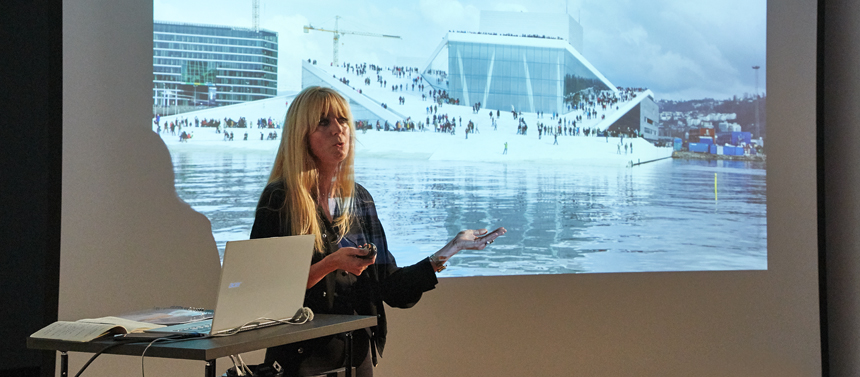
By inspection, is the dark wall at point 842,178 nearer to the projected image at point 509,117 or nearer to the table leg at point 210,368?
the projected image at point 509,117

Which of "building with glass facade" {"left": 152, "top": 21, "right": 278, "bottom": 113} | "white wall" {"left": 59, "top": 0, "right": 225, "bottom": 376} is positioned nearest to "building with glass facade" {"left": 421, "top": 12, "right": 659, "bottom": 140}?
"building with glass facade" {"left": 152, "top": 21, "right": 278, "bottom": 113}

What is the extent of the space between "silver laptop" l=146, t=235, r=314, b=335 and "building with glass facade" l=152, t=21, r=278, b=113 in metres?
1.86

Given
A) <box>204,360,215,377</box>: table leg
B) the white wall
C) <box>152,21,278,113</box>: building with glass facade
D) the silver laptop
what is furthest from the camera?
<box>152,21,278,113</box>: building with glass facade

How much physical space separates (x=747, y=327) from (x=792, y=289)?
1.19 ft

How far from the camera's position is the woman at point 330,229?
1.95 metres

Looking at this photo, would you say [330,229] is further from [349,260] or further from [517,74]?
[517,74]

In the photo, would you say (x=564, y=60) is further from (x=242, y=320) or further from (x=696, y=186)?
(x=242, y=320)

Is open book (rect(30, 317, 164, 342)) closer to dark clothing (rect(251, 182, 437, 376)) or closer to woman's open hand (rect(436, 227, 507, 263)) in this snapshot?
dark clothing (rect(251, 182, 437, 376))

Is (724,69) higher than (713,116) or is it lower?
higher

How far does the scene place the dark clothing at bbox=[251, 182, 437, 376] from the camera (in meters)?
1.95

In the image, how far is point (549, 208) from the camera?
3.89 metres

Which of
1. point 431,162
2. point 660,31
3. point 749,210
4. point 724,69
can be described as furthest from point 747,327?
point 431,162

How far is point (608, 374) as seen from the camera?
3.91 metres

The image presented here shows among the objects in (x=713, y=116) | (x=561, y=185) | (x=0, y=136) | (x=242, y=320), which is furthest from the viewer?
(x=713, y=116)
